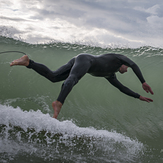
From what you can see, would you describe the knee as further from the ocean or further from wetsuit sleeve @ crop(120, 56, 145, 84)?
wetsuit sleeve @ crop(120, 56, 145, 84)

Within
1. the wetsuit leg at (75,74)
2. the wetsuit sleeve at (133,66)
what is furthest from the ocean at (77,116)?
the wetsuit sleeve at (133,66)

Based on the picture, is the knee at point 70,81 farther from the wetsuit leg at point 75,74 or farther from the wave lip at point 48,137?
the wave lip at point 48,137

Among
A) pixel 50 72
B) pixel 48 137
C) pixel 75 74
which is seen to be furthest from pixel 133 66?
pixel 48 137

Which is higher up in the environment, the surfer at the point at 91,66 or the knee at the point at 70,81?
the surfer at the point at 91,66

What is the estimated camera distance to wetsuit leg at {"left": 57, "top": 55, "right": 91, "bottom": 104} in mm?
2572

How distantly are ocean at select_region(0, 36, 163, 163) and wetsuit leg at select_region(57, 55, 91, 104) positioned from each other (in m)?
0.37

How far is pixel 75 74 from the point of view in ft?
8.97

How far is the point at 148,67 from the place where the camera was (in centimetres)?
692

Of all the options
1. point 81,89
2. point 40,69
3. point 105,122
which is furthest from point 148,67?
point 40,69

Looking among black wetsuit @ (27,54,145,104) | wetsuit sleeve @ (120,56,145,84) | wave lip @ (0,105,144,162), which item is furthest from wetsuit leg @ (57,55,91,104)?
wetsuit sleeve @ (120,56,145,84)

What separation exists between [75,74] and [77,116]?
1.93m

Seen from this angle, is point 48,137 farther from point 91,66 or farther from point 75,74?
point 91,66

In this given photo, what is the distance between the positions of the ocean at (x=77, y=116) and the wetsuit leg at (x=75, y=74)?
1.21ft

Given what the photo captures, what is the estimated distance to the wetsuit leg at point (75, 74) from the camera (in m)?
2.57
